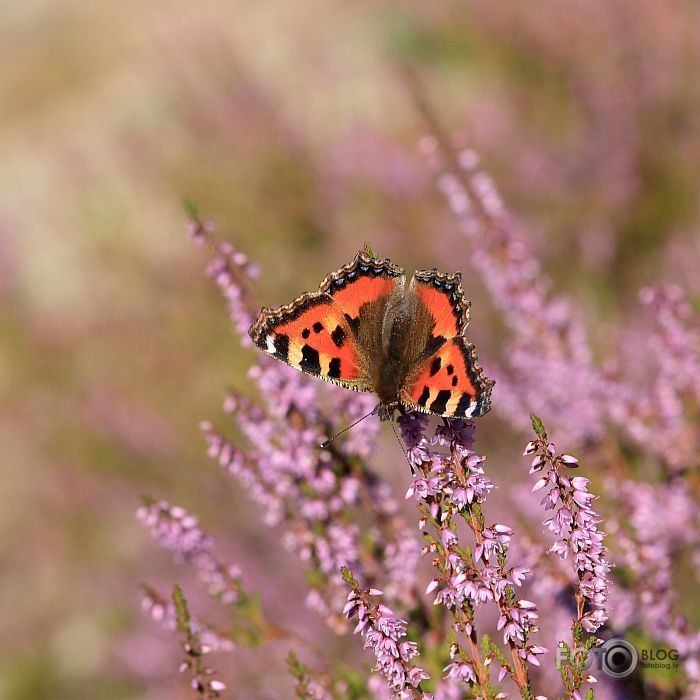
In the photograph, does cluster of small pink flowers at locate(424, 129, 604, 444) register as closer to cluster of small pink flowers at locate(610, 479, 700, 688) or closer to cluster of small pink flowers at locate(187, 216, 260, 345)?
cluster of small pink flowers at locate(610, 479, 700, 688)

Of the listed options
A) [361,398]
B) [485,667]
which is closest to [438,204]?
[361,398]

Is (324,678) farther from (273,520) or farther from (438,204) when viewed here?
(438,204)

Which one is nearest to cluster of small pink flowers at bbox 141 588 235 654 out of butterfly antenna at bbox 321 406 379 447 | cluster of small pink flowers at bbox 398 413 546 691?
butterfly antenna at bbox 321 406 379 447

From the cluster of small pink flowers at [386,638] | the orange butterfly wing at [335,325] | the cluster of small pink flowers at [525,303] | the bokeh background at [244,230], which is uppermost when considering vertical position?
the bokeh background at [244,230]

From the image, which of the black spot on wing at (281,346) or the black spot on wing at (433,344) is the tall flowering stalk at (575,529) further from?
the black spot on wing at (281,346)

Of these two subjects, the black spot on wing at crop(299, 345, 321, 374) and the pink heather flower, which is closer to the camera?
the pink heather flower

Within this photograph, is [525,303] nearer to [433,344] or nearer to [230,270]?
[433,344]

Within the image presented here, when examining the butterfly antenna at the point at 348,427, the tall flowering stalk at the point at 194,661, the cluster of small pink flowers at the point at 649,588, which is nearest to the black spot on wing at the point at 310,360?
the butterfly antenna at the point at 348,427
